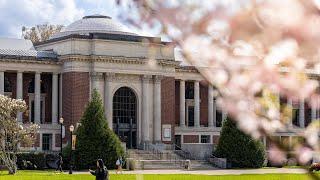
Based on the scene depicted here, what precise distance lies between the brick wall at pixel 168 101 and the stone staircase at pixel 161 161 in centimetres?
529

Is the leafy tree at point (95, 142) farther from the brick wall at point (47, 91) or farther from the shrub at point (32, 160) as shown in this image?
the brick wall at point (47, 91)

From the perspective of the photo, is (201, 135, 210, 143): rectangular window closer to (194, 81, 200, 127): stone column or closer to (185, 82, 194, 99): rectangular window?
(194, 81, 200, 127): stone column

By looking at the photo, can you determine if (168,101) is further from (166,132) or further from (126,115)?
(126,115)

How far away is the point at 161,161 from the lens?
62.6m

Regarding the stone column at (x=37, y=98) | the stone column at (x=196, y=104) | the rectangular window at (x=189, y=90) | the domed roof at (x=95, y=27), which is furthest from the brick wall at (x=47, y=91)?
the rectangular window at (x=189, y=90)

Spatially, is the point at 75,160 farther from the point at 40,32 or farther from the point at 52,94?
the point at 40,32

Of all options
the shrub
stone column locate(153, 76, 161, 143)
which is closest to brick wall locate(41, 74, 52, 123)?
stone column locate(153, 76, 161, 143)

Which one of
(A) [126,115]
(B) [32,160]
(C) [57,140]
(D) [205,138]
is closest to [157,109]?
(A) [126,115]

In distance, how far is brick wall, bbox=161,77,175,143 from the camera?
238ft

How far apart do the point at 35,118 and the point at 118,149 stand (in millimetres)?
14770

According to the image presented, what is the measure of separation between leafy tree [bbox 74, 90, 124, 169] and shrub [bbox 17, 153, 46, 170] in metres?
3.62

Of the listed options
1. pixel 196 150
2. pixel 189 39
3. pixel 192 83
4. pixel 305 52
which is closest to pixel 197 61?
pixel 189 39

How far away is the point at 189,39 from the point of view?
5.00 m

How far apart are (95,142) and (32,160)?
5.42m
